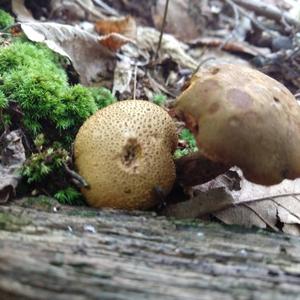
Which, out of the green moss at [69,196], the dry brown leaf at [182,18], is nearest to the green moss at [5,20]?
the green moss at [69,196]

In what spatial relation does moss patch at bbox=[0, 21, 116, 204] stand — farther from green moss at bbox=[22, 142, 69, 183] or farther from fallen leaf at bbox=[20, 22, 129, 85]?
fallen leaf at bbox=[20, 22, 129, 85]

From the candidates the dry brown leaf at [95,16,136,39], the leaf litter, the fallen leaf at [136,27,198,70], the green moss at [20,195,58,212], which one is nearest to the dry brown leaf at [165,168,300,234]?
the leaf litter

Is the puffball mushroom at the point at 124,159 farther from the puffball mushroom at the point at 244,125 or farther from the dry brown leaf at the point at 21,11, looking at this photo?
the dry brown leaf at the point at 21,11

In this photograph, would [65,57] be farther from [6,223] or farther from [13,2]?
[6,223]

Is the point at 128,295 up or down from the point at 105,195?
up

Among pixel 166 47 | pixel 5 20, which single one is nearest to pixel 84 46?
pixel 5 20

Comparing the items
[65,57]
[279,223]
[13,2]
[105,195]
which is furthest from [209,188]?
[13,2]

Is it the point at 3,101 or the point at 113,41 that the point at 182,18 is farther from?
the point at 3,101
